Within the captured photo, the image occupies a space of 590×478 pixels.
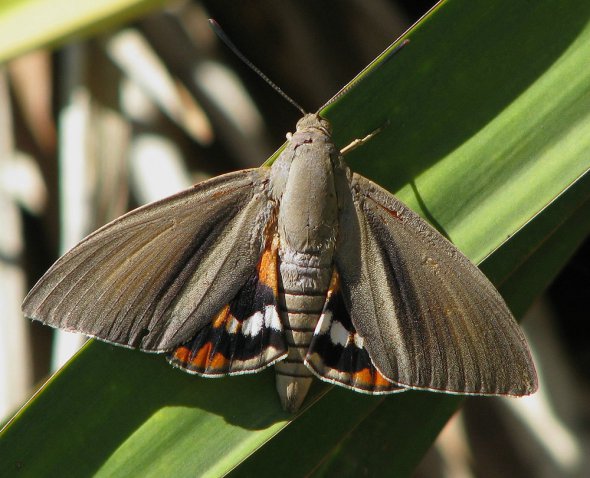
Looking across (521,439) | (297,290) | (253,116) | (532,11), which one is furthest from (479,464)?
(532,11)

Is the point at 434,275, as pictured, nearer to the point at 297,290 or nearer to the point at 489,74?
the point at 297,290

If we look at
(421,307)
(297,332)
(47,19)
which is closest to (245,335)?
(297,332)

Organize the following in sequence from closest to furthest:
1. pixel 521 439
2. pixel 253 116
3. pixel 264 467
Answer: pixel 264 467
pixel 521 439
pixel 253 116

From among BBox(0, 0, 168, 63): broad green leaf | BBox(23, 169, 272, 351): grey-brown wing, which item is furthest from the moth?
BBox(0, 0, 168, 63): broad green leaf

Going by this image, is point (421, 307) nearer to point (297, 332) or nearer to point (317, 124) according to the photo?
point (297, 332)

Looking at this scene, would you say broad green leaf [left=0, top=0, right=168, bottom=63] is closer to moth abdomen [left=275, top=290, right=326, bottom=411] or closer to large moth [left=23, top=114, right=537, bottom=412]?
large moth [left=23, top=114, right=537, bottom=412]

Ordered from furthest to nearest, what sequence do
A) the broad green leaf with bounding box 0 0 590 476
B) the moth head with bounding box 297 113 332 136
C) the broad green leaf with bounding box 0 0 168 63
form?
the broad green leaf with bounding box 0 0 168 63 → the moth head with bounding box 297 113 332 136 → the broad green leaf with bounding box 0 0 590 476

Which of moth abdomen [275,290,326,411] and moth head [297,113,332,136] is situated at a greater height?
moth head [297,113,332,136]
